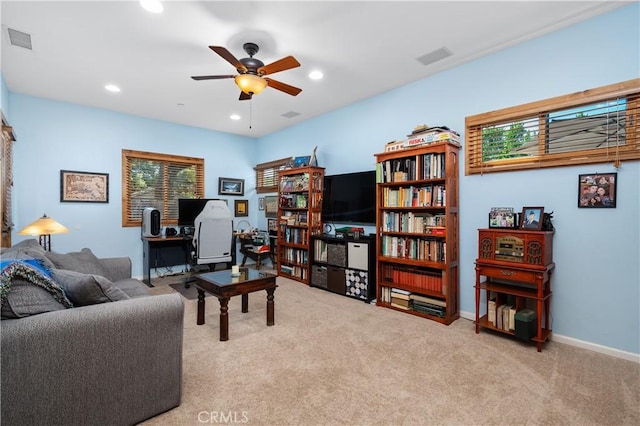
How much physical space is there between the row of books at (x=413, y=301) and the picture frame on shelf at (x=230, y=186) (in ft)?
13.1

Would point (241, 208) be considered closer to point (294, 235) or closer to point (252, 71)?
point (294, 235)

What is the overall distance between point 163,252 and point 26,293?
4.11 m

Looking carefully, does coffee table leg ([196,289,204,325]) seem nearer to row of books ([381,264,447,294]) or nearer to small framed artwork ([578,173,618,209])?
row of books ([381,264,447,294])

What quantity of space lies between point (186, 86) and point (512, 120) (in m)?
3.88

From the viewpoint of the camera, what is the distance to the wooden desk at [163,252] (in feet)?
15.6

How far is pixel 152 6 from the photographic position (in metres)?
2.31

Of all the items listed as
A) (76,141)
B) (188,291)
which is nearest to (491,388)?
(188,291)

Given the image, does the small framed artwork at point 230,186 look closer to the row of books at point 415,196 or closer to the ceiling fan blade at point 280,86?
the ceiling fan blade at point 280,86

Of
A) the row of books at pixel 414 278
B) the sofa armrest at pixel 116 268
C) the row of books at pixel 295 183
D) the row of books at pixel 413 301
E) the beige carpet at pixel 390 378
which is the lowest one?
the beige carpet at pixel 390 378

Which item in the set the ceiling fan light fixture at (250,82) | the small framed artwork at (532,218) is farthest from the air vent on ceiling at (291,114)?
the small framed artwork at (532,218)

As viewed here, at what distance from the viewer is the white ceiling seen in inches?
94.0

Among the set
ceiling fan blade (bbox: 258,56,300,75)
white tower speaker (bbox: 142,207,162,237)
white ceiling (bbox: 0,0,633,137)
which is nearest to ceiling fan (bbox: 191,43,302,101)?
ceiling fan blade (bbox: 258,56,300,75)

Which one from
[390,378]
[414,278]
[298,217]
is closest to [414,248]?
[414,278]

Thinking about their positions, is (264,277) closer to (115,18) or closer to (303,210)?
(303,210)
